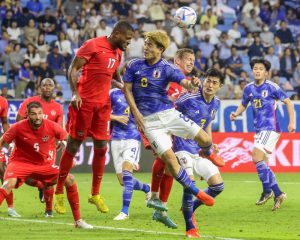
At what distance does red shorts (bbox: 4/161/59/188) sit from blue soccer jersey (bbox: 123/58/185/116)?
86.4 inches

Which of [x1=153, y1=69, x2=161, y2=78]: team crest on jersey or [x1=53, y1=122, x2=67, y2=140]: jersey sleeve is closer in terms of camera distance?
[x1=153, y1=69, x2=161, y2=78]: team crest on jersey

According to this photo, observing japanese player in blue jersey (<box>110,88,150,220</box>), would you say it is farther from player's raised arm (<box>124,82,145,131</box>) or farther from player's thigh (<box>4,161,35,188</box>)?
player's raised arm (<box>124,82,145,131</box>)

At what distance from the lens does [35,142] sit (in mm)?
13008

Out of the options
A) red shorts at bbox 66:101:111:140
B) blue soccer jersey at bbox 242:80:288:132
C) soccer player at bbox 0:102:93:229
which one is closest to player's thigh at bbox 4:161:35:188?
soccer player at bbox 0:102:93:229

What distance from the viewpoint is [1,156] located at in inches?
575

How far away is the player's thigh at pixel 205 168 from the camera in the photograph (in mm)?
11633

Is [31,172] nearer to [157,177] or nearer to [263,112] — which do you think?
[157,177]

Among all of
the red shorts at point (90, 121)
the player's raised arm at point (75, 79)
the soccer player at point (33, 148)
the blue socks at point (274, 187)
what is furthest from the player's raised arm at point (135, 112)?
the blue socks at point (274, 187)

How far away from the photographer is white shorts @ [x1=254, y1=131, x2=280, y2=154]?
1535 cm

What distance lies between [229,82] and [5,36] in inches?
258

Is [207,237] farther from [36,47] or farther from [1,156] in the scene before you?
[36,47]

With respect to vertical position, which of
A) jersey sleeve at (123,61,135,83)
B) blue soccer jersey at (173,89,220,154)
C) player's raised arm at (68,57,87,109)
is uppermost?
jersey sleeve at (123,61,135,83)

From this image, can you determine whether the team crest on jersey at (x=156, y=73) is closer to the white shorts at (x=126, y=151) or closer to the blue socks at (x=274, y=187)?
the white shorts at (x=126, y=151)

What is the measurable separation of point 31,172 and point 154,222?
179cm
